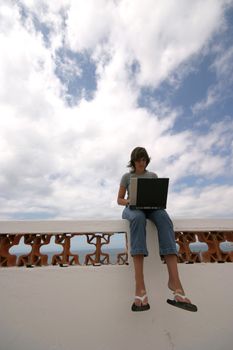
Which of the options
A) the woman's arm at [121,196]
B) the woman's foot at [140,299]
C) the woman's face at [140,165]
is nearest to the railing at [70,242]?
the woman's arm at [121,196]

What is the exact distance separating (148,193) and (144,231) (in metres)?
0.30

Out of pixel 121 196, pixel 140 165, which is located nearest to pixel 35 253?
pixel 121 196

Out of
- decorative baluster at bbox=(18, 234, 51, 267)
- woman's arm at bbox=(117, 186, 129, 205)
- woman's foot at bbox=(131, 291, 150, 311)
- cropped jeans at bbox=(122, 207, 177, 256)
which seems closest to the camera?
woman's foot at bbox=(131, 291, 150, 311)

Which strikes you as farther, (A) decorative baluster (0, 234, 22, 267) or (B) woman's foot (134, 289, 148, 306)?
(A) decorative baluster (0, 234, 22, 267)

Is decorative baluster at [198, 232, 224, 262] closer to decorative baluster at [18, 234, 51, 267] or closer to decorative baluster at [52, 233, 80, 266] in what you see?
decorative baluster at [52, 233, 80, 266]

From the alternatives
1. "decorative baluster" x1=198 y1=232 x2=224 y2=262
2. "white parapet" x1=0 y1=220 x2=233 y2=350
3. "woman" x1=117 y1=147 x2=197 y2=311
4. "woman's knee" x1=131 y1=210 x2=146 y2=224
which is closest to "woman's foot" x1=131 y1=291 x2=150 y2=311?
"woman" x1=117 y1=147 x2=197 y2=311

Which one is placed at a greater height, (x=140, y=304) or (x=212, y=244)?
(x=212, y=244)

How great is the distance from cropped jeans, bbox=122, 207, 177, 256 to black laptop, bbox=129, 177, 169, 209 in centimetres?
7

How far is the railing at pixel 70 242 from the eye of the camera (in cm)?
195

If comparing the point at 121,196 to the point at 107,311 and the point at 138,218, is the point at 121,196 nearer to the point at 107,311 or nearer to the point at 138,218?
the point at 138,218

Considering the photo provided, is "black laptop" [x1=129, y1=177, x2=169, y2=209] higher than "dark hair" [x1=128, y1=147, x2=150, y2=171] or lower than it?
lower

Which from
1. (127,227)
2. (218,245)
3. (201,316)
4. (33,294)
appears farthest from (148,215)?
(33,294)

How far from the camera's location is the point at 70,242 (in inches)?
79.1

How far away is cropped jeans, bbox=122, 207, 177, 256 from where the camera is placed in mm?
1694
